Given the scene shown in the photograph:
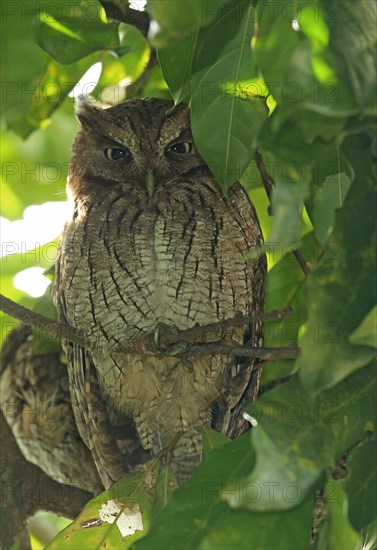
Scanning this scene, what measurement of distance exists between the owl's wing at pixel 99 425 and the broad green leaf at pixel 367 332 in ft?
6.58

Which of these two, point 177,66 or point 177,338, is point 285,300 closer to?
point 177,338

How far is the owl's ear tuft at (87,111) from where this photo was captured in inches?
137

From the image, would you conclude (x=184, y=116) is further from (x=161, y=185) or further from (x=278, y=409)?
(x=278, y=409)

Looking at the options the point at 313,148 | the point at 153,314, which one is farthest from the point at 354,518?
the point at 153,314

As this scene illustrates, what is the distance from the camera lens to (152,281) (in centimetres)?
306

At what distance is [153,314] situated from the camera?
305cm

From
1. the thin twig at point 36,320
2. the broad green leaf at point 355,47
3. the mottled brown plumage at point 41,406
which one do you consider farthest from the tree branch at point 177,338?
the mottled brown plumage at point 41,406

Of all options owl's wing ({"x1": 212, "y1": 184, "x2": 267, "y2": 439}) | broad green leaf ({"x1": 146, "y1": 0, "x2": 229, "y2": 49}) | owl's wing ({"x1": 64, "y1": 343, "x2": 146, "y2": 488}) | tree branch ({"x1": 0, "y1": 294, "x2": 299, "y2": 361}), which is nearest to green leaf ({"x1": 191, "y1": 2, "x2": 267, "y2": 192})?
tree branch ({"x1": 0, "y1": 294, "x2": 299, "y2": 361})

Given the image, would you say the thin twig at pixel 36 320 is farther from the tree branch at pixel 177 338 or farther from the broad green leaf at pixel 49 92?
the broad green leaf at pixel 49 92

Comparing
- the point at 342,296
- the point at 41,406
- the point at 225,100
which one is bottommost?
the point at 41,406

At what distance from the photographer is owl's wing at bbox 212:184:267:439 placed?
3131mm

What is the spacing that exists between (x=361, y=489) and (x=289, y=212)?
0.57m

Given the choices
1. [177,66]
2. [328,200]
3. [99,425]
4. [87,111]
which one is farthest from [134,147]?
[328,200]

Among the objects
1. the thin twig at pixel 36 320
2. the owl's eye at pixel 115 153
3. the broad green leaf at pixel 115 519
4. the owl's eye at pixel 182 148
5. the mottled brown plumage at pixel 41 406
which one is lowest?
the mottled brown plumage at pixel 41 406
